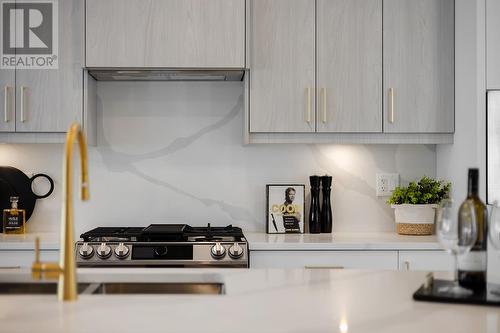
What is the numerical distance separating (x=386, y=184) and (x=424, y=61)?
77cm

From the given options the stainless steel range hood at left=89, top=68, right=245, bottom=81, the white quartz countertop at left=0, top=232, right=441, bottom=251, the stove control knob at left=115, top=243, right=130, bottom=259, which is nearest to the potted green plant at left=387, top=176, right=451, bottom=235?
Result: the white quartz countertop at left=0, top=232, right=441, bottom=251

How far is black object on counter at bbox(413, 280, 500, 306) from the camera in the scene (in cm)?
148

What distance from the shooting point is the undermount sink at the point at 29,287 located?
5.83 ft

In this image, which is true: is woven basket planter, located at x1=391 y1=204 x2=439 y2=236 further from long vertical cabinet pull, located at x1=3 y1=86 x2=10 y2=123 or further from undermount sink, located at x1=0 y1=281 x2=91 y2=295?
long vertical cabinet pull, located at x1=3 y1=86 x2=10 y2=123

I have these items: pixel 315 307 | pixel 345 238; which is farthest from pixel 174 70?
pixel 315 307

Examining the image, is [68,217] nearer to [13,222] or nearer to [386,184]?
[13,222]

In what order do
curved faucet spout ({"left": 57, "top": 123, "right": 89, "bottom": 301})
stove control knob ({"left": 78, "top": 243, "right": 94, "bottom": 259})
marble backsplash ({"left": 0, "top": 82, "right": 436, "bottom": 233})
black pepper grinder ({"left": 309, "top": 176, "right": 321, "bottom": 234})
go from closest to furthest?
curved faucet spout ({"left": 57, "top": 123, "right": 89, "bottom": 301}), stove control knob ({"left": 78, "top": 243, "right": 94, "bottom": 259}), black pepper grinder ({"left": 309, "top": 176, "right": 321, "bottom": 234}), marble backsplash ({"left": 0, "top": 82, "right": 436, "bottom": 233})

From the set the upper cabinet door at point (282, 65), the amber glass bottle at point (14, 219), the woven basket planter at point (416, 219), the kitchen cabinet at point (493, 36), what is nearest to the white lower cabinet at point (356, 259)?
the woven basket planter at point (416, 219)

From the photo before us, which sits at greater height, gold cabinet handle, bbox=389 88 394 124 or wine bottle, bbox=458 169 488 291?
gold cabinet handle, bbox=389 88 394 124

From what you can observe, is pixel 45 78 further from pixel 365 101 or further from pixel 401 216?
pixel 401 216

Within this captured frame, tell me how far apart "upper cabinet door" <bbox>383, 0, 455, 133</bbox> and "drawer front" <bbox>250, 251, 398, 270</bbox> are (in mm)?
758

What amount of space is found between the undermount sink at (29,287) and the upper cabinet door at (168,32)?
1639mm

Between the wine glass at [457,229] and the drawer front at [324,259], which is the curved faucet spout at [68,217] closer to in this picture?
the wine glass at [457,229]

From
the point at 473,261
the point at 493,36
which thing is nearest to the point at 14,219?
the point at 473,261
